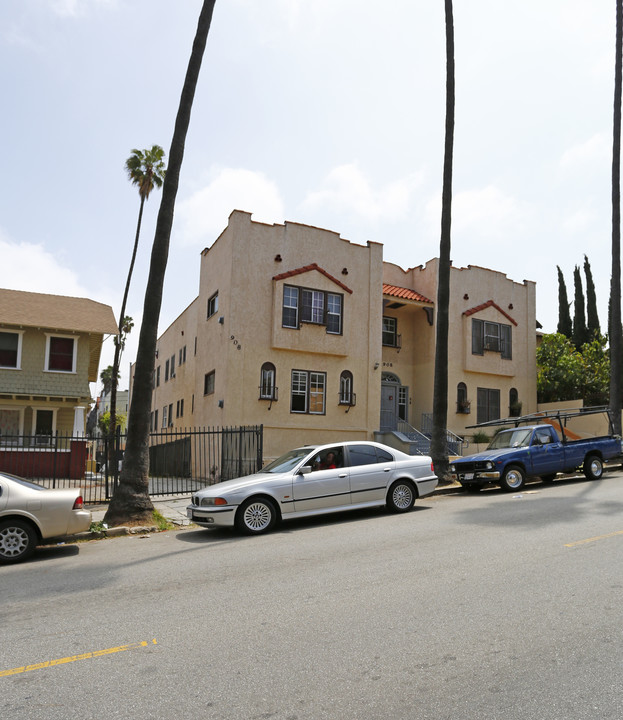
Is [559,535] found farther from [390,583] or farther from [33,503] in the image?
[33,503]

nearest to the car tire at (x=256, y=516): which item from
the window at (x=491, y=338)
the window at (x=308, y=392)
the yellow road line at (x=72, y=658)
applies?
the yellow road line at (x=72, y=658)

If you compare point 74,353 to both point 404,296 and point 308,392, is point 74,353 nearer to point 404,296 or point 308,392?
point 308,392

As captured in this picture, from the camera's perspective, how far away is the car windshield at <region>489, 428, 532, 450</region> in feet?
50.1

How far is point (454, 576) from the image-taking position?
21.8 ft

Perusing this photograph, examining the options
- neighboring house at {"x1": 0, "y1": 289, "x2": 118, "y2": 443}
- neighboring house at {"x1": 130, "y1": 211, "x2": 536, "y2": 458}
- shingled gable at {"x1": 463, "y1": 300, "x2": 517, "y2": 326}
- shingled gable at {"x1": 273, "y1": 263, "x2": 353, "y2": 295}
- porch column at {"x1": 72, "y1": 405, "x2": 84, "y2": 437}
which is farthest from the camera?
shingled gable at {"x1": 463, "y1": 300, "x2": 517, "y2": 326}

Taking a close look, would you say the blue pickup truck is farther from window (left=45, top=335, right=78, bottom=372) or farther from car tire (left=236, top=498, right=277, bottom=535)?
window (left=45, top=335, right=78, bottom=372)

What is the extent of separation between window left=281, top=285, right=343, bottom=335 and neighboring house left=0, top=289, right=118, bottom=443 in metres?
7.60

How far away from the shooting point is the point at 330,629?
511 cm

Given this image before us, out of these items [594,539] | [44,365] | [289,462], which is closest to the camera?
[594,539]

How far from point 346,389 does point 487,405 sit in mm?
7706

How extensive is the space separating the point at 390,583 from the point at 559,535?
3.40 meters

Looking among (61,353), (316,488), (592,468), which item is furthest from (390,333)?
(316,488)

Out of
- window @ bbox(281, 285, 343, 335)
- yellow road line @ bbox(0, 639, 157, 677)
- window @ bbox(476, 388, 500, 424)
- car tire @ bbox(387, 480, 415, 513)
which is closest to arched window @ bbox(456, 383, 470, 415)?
window @ bbox(476, 388, 500, 424)

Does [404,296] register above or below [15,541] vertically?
above
